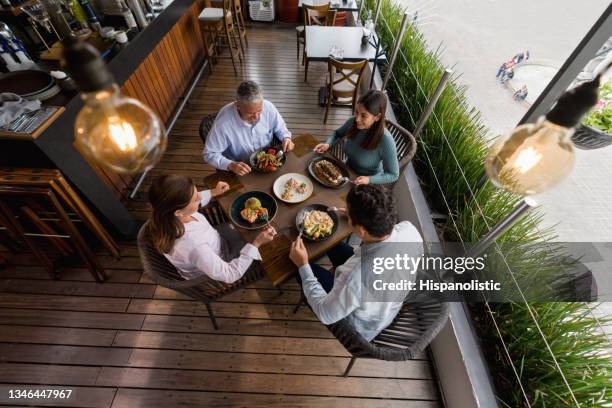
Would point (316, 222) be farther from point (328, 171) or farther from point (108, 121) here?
point (108, 121)

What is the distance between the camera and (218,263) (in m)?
1.54

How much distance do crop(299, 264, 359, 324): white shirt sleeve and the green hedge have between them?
107 cm

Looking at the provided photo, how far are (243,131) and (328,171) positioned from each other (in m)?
0.77

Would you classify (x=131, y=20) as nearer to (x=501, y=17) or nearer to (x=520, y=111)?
(x=520, y=111)

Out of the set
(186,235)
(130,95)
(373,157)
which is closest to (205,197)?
(186,235)

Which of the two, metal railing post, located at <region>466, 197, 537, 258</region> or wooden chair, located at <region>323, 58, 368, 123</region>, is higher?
metal railing post, located at <region>466, 197, 537, 258</region>

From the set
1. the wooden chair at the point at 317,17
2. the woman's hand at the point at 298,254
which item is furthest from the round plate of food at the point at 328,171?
the wooden chair at the point at 317,17

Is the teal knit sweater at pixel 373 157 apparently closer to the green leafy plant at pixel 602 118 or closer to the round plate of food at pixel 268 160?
the round plate of food at pixel 268 160

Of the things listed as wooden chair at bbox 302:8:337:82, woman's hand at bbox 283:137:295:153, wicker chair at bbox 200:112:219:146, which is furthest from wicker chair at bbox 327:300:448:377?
wooden chair at bbox 302:8:337:82

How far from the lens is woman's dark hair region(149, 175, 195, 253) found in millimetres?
1334

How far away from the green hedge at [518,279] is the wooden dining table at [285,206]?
102 cm

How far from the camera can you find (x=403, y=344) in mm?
1442

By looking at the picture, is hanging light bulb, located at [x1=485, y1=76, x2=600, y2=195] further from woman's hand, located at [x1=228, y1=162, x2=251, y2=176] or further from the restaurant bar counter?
the restaurant bar counter

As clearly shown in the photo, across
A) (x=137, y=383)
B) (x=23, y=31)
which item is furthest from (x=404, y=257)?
(x=23, y=31)
